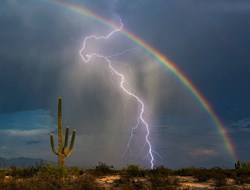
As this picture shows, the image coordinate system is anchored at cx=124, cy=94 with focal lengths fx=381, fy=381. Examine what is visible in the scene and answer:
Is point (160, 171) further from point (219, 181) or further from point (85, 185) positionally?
point (85, 185)

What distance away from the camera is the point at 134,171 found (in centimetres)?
2244

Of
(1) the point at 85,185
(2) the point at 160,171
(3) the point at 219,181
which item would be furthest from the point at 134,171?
(1) the point at 85,185

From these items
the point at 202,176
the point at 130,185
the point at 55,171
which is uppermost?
the point at 55,171

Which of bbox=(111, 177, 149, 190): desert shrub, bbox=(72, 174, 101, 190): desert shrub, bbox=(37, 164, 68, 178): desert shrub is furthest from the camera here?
bbox=(37, 164, 68, 178): desert shrub

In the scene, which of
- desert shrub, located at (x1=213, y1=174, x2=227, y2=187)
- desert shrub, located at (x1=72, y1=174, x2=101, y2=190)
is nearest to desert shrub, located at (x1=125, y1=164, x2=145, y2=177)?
desert shrub, located at (x1=213, y1=174, x2=227, y2=187)

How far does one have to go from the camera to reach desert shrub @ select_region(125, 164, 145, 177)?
21959 millimetres

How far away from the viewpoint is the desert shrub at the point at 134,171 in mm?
21959

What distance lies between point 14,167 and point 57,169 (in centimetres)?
332

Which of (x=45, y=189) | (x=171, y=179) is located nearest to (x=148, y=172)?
(x=171, y=179)

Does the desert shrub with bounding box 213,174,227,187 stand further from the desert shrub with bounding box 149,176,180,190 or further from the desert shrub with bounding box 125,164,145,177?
the desert shrub with bounding box 125,164,145,177

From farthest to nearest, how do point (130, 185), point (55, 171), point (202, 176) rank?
point (202, 176)
point (55, 171)
point (130, 185)

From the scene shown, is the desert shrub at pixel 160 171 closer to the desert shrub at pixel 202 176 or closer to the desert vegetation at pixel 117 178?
the desert vegetation at pixel 117 178

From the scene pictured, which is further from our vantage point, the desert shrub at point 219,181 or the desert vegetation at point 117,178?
the desert shrub at point 219,181

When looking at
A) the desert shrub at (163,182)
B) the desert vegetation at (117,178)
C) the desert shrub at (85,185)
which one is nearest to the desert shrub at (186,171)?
the desert vegetation at (117,178)
